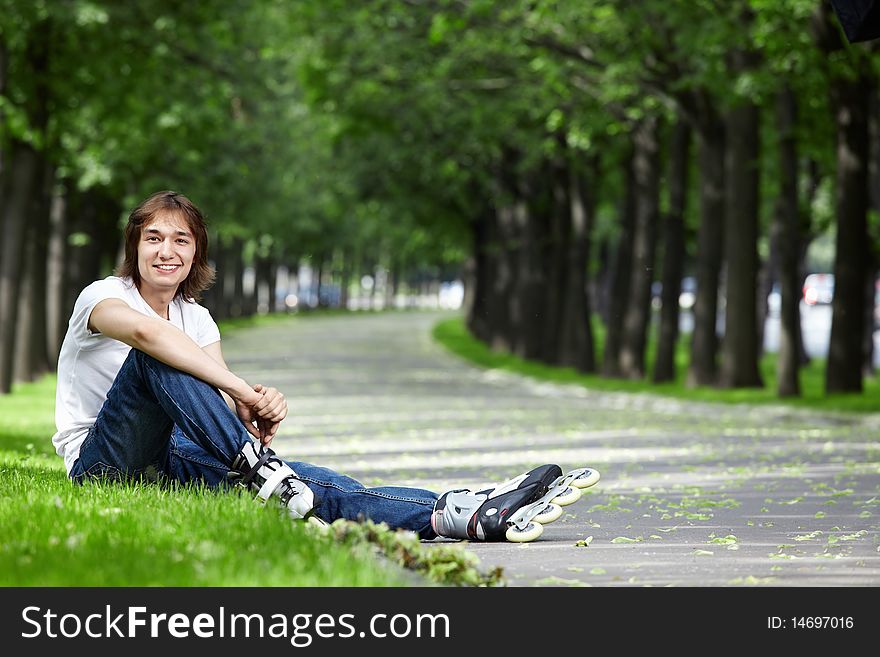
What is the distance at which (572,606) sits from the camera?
5.82 meters

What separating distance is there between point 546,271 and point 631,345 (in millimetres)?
8654

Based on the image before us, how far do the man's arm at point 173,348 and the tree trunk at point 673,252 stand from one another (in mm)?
20766

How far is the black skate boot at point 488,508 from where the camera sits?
757 cm

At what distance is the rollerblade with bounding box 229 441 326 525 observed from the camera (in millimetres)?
7555

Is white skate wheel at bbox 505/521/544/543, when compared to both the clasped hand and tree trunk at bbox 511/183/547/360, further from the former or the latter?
tree trunk at bbox 511/183/547/360

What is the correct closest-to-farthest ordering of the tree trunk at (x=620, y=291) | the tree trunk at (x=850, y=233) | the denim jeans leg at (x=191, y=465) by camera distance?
the denim jeans leg at (x=191, y=465) → the tree trunk at (x=850, y=233) → the tree trunk at (x=620, y=291)

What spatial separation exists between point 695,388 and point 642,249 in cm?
384

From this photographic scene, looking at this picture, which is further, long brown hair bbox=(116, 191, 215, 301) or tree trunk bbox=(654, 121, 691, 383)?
tree trunk bbox=(654, 121, 691, 383)

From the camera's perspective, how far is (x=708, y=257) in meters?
26.4

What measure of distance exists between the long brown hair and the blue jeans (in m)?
0.67

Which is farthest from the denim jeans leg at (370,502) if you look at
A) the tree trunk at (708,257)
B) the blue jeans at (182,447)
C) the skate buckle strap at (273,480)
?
the tree trunk at (708,257)

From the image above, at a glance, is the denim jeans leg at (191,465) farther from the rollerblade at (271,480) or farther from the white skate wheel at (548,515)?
the white skate wheel at (548,515)

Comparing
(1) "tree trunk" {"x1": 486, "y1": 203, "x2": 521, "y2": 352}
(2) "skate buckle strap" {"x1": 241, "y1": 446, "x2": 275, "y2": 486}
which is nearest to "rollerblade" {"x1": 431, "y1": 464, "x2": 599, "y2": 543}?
(2) "skate buckle strap" {"x1": 241, "y1": 446, "x2": 275, "y2": 486}

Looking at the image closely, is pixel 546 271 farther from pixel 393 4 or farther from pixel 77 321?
pixel 77 321
